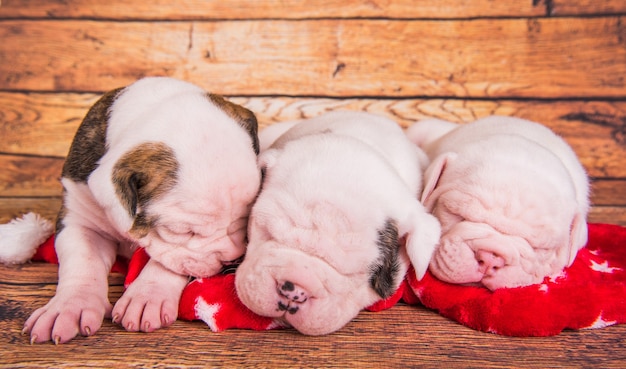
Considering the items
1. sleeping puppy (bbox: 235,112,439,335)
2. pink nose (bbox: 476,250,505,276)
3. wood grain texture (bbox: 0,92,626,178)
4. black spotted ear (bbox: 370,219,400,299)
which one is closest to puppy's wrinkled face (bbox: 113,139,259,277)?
sleeping puppy (bbox: 235,112,439,335)

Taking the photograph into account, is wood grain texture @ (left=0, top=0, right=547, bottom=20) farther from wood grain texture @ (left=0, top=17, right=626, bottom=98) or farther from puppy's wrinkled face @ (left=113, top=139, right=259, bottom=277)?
puppy's wrinkled face @ (left=113, top=139, right=259, bottom=277)

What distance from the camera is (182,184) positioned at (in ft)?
8.34

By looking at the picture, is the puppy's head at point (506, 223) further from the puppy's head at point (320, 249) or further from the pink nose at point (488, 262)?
the puppy's head at point (320, 249)

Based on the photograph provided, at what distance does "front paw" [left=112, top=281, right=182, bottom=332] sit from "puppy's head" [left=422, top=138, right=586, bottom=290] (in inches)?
47.9

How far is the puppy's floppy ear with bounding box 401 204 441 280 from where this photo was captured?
2.52 metres

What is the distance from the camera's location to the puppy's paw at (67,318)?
231 cm

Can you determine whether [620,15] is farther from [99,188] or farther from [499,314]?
[99,188]

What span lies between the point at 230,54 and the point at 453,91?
1.85m

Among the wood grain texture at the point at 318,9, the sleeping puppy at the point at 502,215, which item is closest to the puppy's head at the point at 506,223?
the sleeping puppy at the point at 502,215

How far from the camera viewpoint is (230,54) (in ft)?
16.1

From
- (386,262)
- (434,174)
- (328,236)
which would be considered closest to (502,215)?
(434,174)

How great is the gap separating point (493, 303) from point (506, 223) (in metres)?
0.41

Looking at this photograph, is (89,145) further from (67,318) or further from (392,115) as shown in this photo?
(392,115)

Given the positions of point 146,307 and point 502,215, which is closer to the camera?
point 146,307
